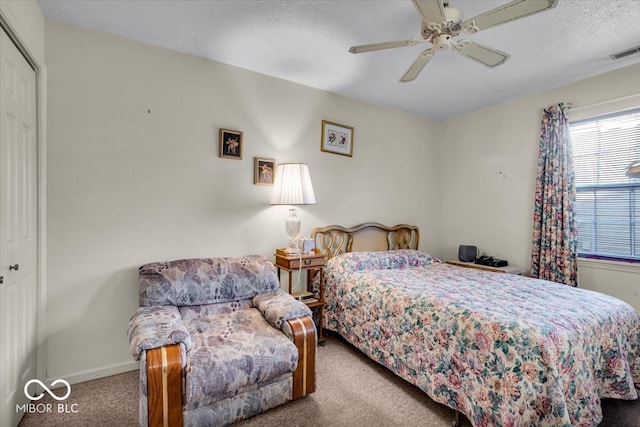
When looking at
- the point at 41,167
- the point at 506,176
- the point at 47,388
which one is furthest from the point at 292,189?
the point at 506,176

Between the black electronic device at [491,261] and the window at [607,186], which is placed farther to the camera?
the black electronic device at [491,261]

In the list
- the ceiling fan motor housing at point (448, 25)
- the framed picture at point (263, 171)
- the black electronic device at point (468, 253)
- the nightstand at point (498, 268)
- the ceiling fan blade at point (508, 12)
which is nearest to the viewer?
the ceiling fan blade at point (508, 12)

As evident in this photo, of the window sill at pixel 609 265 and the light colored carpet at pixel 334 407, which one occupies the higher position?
the window sill at pixel 609 265

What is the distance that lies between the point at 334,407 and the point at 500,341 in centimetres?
111

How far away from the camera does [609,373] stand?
1.78 m

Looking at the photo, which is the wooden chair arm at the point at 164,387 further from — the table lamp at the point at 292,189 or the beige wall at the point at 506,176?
the beige wall at the point at 506,176

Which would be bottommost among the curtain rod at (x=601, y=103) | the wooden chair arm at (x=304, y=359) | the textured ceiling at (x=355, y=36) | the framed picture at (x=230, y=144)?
the wooden chair arm at (x=304, y=359)

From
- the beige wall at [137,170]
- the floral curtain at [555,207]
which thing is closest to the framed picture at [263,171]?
the beige wall at [137,170]

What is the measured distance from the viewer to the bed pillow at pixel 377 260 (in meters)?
2.99

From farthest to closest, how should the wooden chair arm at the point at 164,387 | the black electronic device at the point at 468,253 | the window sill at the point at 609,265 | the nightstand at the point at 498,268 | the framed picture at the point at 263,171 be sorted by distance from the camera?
the black electronic device at the point at 468,253 → the nightstand at the point at 498,268 → the framed picture at the point at 263,171 → the window sill at the point at 609,265 → the wooden chair arm at the point at 164,387

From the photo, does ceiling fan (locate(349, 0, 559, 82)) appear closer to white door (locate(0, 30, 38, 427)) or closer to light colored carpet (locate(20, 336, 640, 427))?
white door (locate(0, 30, 38, 427))

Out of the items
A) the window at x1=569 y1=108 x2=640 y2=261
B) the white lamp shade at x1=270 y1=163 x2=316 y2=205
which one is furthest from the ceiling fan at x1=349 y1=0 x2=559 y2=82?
the window at x1=569 y1=108 x2=640 y2=261

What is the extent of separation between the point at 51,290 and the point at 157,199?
3.05ft

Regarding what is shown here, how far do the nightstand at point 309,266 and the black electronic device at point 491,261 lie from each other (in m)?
1.92
